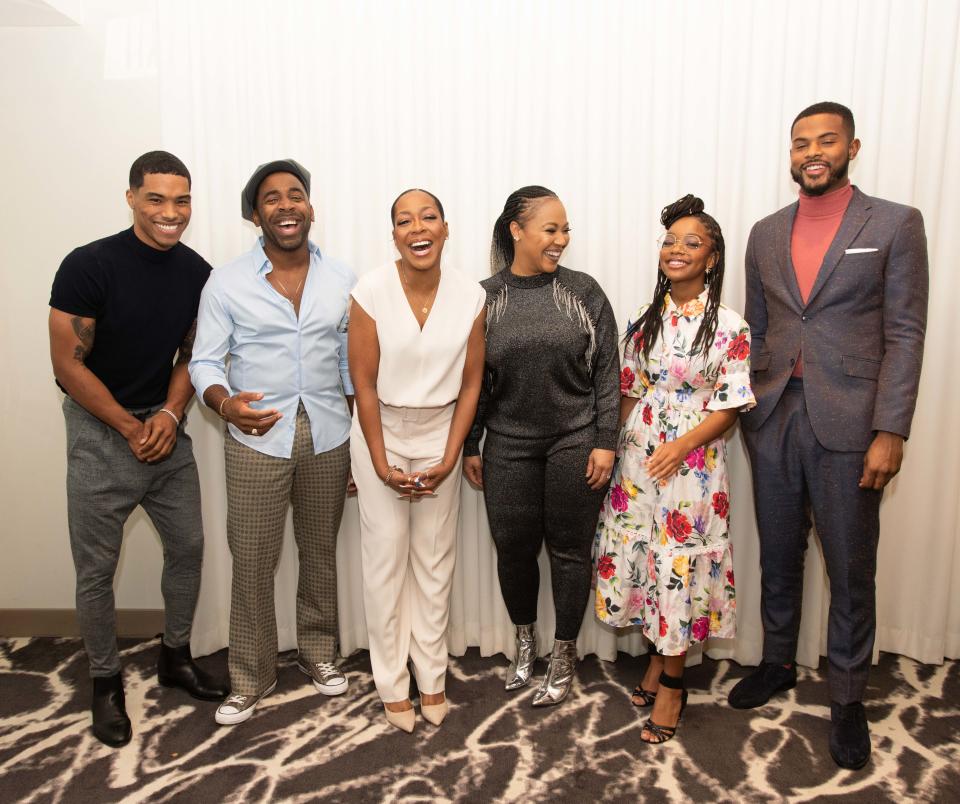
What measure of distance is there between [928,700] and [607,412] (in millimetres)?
1581

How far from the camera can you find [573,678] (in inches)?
111

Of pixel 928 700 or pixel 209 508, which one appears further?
pixel 209 508

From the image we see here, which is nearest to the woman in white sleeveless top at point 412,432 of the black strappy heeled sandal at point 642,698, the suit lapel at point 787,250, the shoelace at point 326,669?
the shoelace at point 326,669

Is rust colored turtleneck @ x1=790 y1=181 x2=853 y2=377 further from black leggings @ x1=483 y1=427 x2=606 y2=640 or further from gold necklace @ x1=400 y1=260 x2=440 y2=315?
gold necklace @ x1=400 y1=260 x2=440 y2=315

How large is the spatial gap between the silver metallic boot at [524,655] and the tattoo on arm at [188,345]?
158cm

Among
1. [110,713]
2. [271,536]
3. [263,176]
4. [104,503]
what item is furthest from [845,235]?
[110,713]

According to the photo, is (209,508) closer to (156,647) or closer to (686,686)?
(156,647)

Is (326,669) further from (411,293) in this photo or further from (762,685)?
(762,685)

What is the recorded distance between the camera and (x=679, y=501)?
2.38 m

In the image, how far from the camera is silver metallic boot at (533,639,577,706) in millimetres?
2629

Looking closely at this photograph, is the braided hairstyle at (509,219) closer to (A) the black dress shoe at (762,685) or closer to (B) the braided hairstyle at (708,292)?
(B) the braided hairstyle at (708,292)

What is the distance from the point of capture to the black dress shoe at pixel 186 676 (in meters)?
2.68

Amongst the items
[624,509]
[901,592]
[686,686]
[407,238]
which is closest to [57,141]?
[407,238]

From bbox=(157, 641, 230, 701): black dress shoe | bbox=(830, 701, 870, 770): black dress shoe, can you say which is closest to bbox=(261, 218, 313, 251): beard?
bbox=(157, 641, 230, 701): black dress shoe
